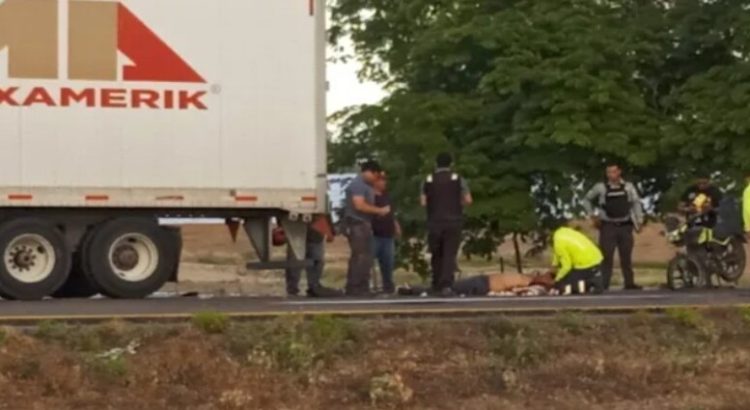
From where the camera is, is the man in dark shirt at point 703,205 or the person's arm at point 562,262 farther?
the man in dark shirt at point 703,205

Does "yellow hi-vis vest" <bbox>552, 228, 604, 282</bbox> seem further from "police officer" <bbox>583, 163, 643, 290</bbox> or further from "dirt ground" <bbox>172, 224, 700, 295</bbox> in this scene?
"dirt ground" <bbox>172, 224, 700, 295</bbox>

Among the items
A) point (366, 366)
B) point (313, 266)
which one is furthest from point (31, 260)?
point (366, 366)

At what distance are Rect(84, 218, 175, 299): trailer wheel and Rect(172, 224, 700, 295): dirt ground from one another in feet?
5.83

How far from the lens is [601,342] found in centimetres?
1608

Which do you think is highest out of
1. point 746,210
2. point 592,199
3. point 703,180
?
point 703,180

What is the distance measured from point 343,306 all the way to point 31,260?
159 inches

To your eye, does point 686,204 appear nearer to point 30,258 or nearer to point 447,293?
point 447,293

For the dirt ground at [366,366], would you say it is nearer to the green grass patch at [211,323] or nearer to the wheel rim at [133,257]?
the green grass patch at [211,323]

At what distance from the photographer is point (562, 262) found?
71.1ft

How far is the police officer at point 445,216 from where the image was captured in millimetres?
22312

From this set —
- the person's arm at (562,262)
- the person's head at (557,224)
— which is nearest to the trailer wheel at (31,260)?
the person's arm at (562,262)

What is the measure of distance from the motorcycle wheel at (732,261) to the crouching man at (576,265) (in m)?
3.54

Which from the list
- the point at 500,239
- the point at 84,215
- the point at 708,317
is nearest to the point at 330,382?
the point at 708,317

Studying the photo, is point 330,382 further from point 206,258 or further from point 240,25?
point 206,258
